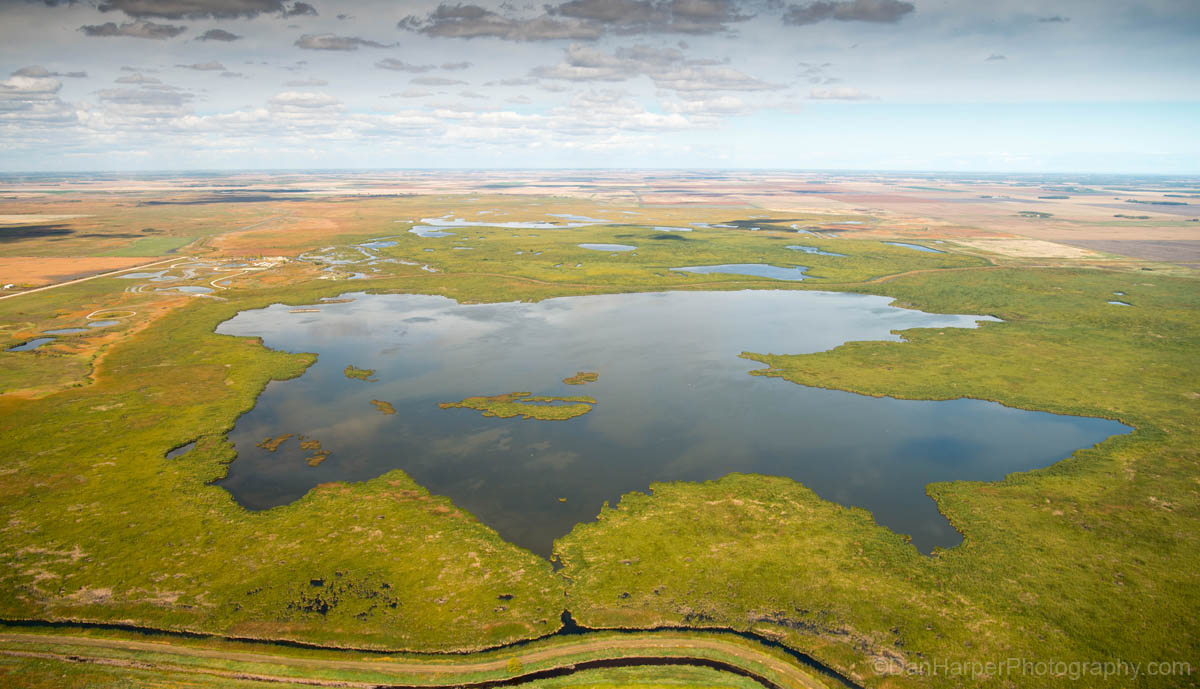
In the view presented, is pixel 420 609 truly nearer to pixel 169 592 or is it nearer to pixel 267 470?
pixel 169 592

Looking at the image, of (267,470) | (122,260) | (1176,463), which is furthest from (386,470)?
(122,260)

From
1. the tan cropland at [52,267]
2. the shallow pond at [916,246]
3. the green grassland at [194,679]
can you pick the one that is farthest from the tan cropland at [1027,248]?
the tan cropland at [52,267]

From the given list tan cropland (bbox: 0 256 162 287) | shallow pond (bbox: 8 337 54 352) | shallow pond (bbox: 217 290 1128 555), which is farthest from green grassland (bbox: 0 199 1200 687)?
tan cropland (bbox: 0 256 162 287)

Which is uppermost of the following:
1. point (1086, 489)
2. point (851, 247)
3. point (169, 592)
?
point (851, 247)

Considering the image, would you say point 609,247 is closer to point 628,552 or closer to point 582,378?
point 582,378

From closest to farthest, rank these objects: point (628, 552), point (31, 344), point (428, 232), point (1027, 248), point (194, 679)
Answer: point (194, 679)
point (628, 552)
point (31, 344)
point (1027, 248)
point (428, 232)

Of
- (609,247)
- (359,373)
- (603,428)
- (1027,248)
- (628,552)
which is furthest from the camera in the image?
(609,247)

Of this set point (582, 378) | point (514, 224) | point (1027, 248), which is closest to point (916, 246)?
point (1027, 248)
